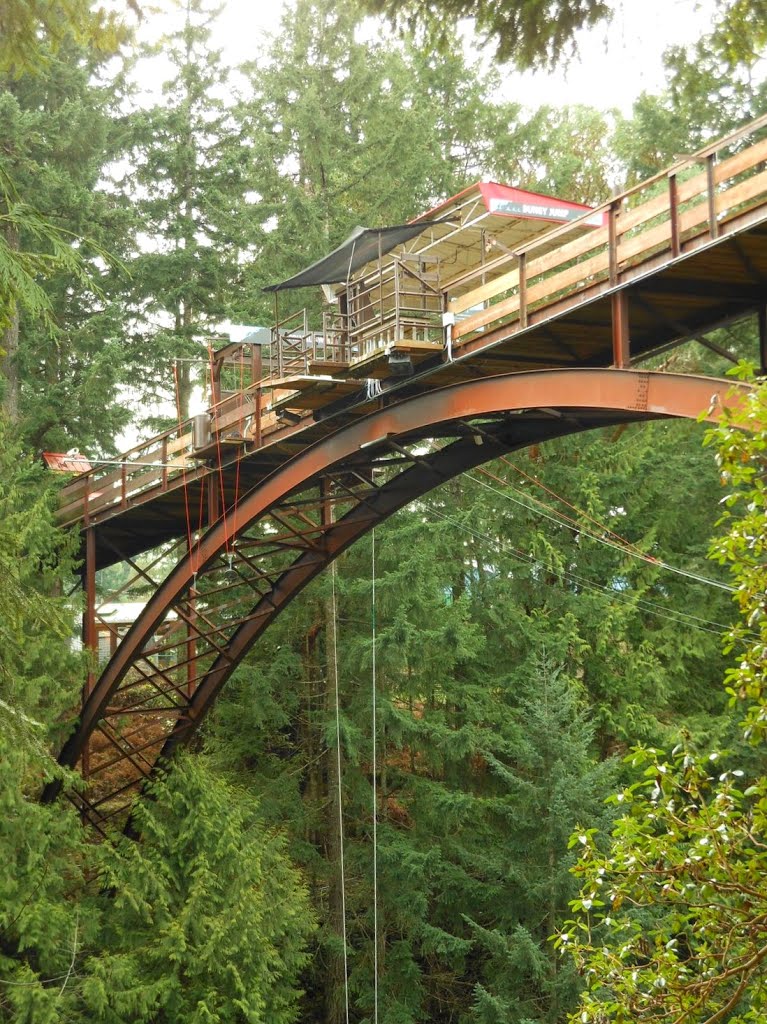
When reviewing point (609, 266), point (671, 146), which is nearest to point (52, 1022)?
point (609, 266)

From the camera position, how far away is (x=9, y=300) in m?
8.02

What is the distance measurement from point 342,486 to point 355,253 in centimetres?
348

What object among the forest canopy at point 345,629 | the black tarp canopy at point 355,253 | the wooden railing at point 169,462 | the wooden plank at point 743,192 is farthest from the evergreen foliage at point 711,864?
the wooden railing at point 169,462

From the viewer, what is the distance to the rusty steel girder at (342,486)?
9602 millimetres

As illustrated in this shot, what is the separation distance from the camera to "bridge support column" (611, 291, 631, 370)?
30.0ft

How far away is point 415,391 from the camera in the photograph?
1320 centimetres

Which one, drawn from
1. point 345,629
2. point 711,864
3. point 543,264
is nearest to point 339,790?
point 345,629

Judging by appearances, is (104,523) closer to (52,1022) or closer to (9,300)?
(52,1022)

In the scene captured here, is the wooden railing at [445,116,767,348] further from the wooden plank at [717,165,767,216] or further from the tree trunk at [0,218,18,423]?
the tree trunk at [0,218,18,423]

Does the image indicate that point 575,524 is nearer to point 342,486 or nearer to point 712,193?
point 342,486

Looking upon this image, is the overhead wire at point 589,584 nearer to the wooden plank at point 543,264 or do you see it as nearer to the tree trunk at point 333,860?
the tree trunk at point 333,860

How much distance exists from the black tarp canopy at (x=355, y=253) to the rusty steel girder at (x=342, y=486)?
1516 millimetres

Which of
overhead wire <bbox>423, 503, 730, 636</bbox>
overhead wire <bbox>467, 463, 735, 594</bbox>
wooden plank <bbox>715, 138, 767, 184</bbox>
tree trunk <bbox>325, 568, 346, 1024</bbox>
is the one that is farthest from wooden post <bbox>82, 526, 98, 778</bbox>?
wooden plank <bbox>715, 138, 767, 184</bbox>

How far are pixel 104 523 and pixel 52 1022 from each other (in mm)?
6613
